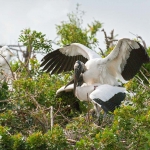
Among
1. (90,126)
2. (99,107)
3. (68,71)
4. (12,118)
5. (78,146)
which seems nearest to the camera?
(78,146)

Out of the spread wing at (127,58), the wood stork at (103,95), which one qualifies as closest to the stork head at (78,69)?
the wood stork at (103,95)

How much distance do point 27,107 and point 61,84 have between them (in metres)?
1.29

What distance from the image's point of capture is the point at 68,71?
10539 mm

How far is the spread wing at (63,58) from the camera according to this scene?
10.2m

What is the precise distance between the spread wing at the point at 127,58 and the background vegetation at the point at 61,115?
0.49 ft

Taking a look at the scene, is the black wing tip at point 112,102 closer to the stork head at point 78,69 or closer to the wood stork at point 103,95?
the wood stork at point 103,95

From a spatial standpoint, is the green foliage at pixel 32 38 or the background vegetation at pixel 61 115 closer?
the background vegetation at pixel 61 115

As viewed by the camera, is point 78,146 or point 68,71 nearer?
point 78,146

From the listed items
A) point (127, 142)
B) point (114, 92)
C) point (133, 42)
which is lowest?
point (127, 142)

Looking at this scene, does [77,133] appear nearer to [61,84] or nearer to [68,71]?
[61,84]

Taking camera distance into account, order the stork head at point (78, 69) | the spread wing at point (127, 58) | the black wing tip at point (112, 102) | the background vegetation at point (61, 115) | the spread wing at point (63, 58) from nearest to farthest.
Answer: the background vegetation at point (61, 115) < the black wing tip at point (112, 102) < the spread wing at point (127, 58) < the stork head at point (78, 69) < the spread wing at point (63, 58)

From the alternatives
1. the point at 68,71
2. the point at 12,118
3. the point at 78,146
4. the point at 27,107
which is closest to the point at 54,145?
the point at 78,146

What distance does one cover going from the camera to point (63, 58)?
10.4 meters

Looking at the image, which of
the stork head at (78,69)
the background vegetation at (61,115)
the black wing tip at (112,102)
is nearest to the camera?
the background vegetation at (61,115)
